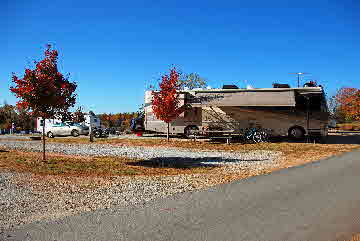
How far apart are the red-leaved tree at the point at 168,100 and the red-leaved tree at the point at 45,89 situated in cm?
967

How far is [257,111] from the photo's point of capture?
20.9 m

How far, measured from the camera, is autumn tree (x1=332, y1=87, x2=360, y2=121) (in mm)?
53322

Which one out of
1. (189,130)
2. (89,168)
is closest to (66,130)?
(189,130)

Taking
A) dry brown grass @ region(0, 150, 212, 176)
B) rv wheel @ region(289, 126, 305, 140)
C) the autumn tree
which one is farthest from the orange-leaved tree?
dry brown grass @ region(0, 150, 212, 176)

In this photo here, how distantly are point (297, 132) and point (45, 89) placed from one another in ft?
49.0

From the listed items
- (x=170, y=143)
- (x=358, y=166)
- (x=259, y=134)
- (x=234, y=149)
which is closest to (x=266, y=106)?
(x=259, y=134)

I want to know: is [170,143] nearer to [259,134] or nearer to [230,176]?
[259,134]

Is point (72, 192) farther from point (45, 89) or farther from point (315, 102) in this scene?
point (315, 102)

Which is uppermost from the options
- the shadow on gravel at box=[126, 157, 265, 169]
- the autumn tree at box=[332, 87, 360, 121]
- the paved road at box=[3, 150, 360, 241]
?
the autumn tree at box=[332, 87, 360, 121]

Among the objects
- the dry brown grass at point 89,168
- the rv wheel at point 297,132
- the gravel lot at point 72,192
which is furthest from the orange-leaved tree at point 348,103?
the gravel lot at point 72,192

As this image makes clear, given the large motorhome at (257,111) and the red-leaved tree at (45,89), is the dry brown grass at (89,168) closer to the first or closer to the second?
the red-leaved tree at (45,89)

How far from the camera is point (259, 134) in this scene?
2067cm

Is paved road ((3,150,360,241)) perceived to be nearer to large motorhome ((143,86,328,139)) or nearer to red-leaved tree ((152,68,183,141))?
large motorhome ((143,86,328,139))

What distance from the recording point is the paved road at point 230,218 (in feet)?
13.8
